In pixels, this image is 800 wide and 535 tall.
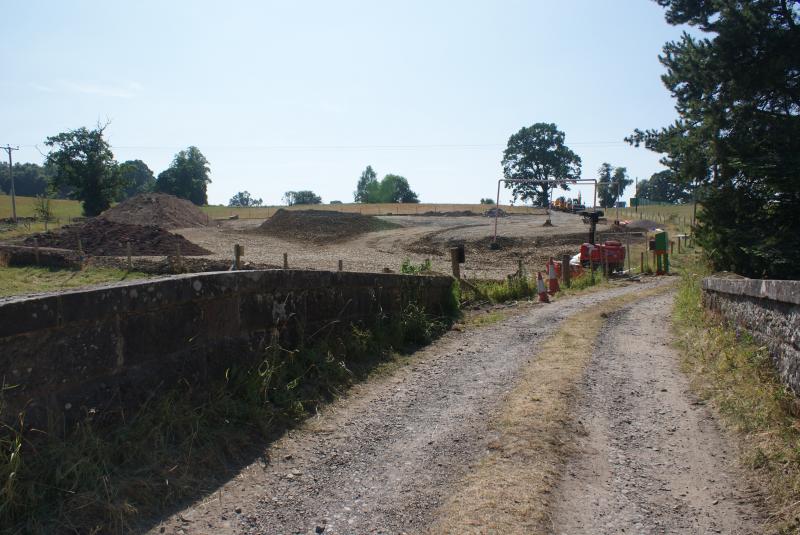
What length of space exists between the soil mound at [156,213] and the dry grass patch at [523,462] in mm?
54758

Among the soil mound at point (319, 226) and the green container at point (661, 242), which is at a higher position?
the soil mound at point (319, 226)

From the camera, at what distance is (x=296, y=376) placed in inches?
219

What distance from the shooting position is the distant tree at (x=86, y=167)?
69625mm

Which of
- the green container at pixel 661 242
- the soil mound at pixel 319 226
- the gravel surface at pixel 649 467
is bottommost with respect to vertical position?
the gravel surface at pixel 649 467

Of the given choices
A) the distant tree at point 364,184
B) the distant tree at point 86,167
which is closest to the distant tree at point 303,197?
the distant tree at point 364,184

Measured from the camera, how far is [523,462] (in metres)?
4.07

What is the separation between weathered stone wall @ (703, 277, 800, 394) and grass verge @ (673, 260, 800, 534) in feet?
0.35

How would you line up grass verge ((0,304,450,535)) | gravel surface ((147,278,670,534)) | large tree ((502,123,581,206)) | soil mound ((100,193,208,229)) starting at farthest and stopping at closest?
large tree ((502,123,581,206)) < soil mound ((100,193,208,229)) < gravel surface ((147,278,670,534)) < grass verge ((0,304,450,535))

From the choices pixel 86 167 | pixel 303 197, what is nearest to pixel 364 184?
pixel 303 197

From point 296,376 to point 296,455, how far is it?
4.28ft

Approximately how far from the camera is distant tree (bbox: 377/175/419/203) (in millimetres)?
130750

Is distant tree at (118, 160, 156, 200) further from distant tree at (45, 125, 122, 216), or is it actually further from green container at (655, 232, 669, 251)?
green container at (655, 232, 669, 251)

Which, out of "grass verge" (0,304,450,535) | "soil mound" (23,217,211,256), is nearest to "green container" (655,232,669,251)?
"grass verge" (0,304,450,535)

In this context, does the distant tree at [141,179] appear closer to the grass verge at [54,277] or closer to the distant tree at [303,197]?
the distant tree at [303,197]
